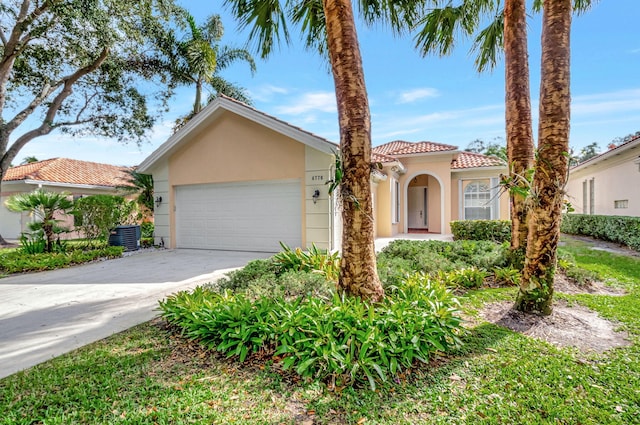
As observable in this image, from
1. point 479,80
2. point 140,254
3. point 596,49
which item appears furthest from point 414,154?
point 140,254

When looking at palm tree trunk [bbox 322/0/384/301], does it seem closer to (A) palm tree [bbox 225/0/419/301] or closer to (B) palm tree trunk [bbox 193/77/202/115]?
Result: (A) palm tree [bbox 225/0/419/301]

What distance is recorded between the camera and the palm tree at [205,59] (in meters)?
16.8

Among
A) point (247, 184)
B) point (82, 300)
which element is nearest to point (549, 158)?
point (82, 300)

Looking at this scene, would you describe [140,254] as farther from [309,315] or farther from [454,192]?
[454,192]

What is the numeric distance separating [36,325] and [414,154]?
1518cm

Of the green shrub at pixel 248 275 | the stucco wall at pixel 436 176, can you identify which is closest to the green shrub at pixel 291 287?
the green shrub at pixel 248 275

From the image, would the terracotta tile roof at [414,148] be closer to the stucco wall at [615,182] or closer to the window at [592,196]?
the stucco wall at [615,182]

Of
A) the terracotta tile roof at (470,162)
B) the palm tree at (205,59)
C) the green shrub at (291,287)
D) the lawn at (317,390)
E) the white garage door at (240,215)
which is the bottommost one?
the lawn at (317,390)

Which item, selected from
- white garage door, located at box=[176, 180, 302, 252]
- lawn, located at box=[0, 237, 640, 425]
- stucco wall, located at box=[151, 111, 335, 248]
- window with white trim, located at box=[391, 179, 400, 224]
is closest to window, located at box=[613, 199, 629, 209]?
window with white trim, located at box=[391, 179, 400, 224]

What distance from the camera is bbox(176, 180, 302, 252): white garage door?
426 inches

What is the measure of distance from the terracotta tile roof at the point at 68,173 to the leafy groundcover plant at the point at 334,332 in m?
15.4

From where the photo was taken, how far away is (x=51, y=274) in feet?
26.8

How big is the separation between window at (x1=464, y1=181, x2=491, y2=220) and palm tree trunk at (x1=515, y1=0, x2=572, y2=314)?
43.5 feet

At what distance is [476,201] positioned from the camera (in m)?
16.6
